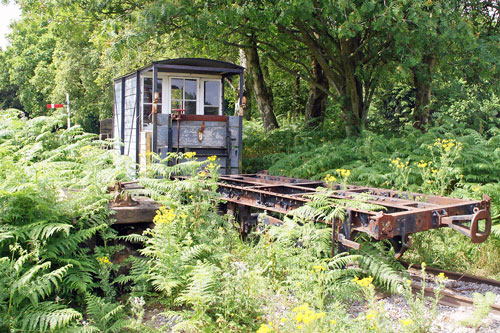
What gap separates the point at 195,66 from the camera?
11680 millimetres

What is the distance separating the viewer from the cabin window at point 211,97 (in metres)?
12.5

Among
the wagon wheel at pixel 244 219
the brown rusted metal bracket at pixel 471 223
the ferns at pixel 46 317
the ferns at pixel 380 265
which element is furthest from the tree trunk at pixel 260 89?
the ferns at pixel 46 317

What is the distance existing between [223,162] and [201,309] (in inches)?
282

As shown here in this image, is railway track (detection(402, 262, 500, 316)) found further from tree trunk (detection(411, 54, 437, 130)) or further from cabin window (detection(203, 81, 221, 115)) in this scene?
tree trunk (detection(411, 54, 437, 130))

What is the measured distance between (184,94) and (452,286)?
8545 millimetres

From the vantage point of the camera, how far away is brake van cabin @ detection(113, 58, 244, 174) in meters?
10.7

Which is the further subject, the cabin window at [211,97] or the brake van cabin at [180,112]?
the cabin window at [211,97]

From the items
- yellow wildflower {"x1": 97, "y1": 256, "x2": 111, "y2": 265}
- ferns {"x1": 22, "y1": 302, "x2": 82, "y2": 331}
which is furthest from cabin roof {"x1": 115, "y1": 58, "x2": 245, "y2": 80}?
ferns {"x1": 22, "y1": 302, "x2": 82, "y2": 331}

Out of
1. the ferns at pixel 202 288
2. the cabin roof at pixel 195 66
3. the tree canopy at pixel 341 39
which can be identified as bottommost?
the ferns at pixel 202 288

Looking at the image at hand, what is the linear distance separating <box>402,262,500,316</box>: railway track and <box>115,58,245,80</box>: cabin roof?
6.96m

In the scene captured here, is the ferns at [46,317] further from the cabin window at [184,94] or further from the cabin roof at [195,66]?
the cabin window at [184,94]

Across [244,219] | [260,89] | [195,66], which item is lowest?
[244,219]

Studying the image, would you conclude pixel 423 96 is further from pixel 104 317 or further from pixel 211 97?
pixel 104 317

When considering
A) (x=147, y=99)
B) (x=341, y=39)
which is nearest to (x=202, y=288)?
(x=147, y=99)
